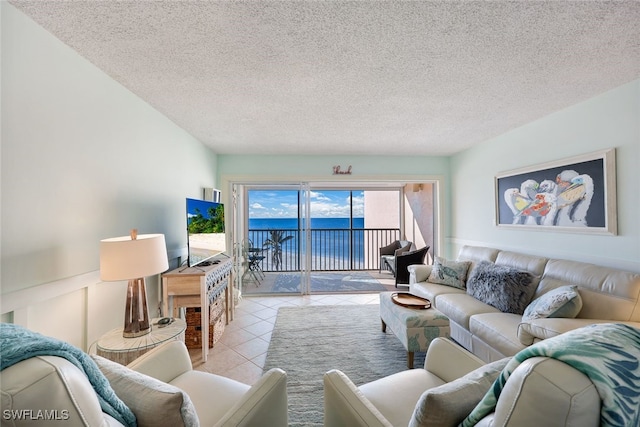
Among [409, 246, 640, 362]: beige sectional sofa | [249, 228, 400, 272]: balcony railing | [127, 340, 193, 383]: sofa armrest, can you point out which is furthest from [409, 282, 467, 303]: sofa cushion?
[249, 228, 400, 272]: balcony railing

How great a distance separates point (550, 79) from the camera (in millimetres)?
1958

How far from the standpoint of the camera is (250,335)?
2.94 metres

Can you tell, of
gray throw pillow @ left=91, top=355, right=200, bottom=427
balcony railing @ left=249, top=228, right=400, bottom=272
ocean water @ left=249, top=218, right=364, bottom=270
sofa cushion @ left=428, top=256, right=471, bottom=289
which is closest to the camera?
gray throw pillow @ left=91, top=355, right=200, bottom=427

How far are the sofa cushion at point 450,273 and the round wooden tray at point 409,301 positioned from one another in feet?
2.53

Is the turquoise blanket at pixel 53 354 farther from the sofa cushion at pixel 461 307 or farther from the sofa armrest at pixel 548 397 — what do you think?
the sofa cushion at pixel 461 307

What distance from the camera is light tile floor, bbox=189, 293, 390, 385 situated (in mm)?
2295

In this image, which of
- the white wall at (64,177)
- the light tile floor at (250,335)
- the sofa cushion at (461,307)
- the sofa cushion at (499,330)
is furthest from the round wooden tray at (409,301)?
the white wall at (64,177)

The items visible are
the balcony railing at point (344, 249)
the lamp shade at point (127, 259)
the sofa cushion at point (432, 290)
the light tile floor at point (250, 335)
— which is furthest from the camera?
the balcony railing at point (344, 249)

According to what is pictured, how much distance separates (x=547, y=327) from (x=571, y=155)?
1.78 meters

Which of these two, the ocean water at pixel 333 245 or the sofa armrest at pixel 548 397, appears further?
the ocean water at pixel 333 245

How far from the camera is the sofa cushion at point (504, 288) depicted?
7.60ft

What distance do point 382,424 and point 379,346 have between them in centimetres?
181

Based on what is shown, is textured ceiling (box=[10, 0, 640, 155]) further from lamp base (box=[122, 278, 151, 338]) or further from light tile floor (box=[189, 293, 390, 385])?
light tile floor (box=[189, 293, 390, 385])

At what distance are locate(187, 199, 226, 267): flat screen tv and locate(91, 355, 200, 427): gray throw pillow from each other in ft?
5.47
